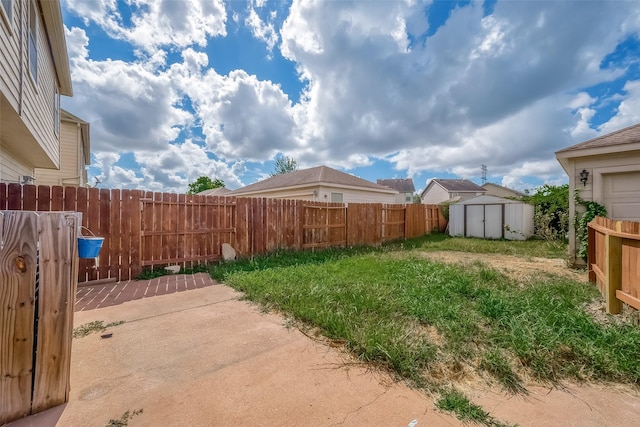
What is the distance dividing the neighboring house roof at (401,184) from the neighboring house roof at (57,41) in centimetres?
3988

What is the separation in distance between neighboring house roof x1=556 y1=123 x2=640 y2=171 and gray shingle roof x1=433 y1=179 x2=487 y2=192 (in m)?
31.2

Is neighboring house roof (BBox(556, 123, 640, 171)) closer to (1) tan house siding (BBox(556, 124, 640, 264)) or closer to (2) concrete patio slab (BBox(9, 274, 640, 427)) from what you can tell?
(1) tan house siding (BBox(556, 124, 640, 264))

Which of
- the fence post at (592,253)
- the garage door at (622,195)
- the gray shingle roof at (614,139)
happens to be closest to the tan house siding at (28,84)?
the fence post at (592,253)

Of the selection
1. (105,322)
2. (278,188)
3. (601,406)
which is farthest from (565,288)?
(278,188)

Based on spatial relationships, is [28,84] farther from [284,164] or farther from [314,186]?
A: [284,164]

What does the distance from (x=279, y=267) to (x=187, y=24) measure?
284 inches

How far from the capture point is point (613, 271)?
314 cm

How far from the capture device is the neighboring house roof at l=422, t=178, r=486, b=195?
116 feet

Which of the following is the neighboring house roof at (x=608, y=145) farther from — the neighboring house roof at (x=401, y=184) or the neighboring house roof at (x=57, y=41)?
the neighboring house roof at (x=401, y=184)

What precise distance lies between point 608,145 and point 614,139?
379mm

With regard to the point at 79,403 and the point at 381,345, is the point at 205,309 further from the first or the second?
the point at 381,345

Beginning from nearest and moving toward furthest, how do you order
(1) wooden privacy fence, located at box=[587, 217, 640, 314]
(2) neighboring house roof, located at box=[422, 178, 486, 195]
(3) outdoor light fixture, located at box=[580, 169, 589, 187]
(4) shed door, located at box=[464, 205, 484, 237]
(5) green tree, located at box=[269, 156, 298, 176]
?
(1) wooden privacy fence, located at box=[587, 217, 640, 314], (3) outdoor light fixture, located at box=[580, 169, 589, 187], (4) shed door, located at box=[464, 205, 484, 237], (5) green tree, located at box=[269, 156, 298, 176], (2) neighboring house roof, located at box=[422, 178, 486, 195]

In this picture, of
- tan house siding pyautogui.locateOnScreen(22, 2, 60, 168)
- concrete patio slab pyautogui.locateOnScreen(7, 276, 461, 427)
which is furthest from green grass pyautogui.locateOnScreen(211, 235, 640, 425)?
tan house siding pyautogui.locateOnScreen(22, 2, 60, 168)

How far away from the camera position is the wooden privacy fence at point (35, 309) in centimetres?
148
